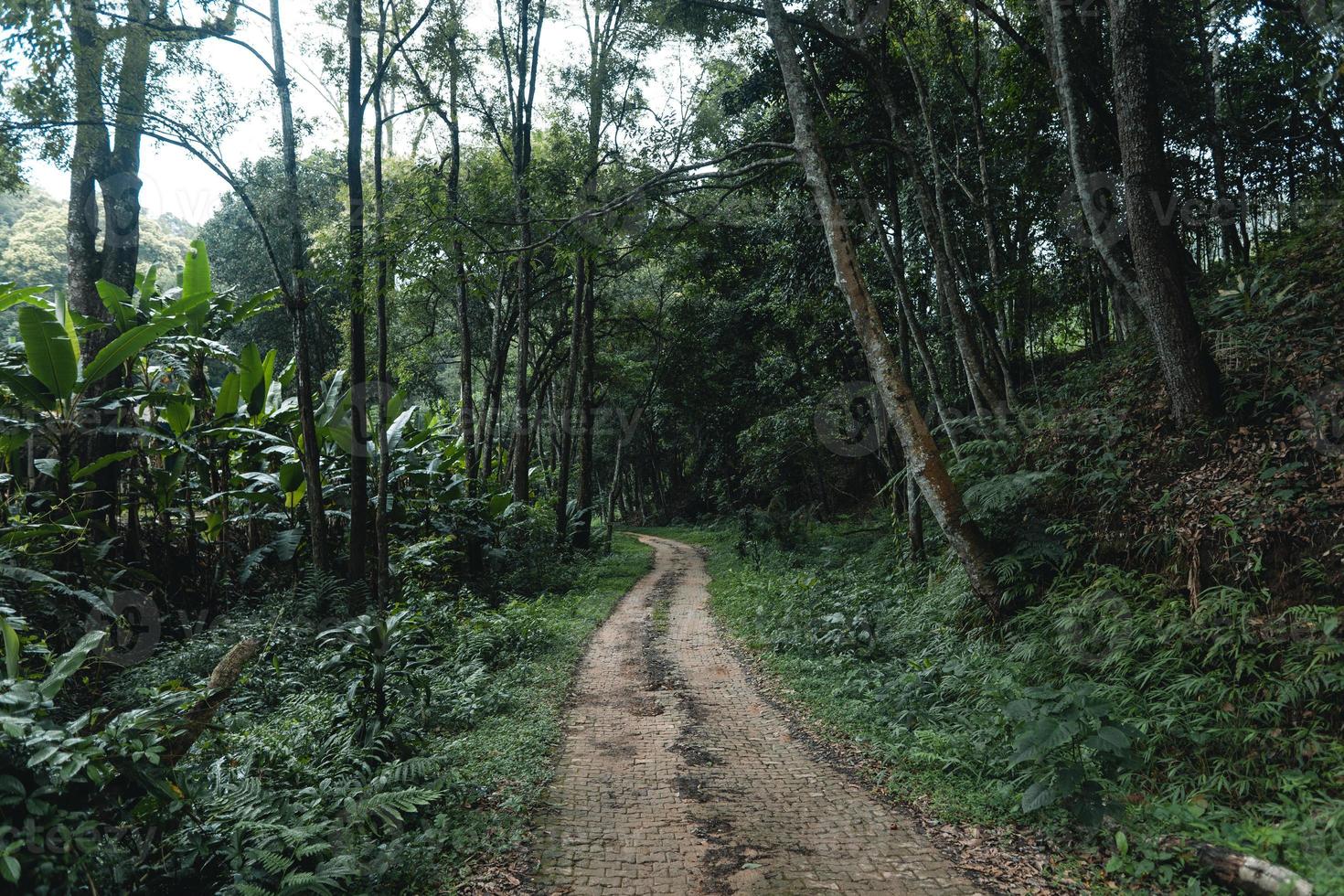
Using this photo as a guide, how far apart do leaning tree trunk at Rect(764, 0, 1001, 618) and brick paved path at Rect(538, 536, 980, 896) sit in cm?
255

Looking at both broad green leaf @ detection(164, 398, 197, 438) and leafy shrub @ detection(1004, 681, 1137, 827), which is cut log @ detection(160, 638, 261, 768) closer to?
leafy shrub @ detection(1004, 681, 1137, 827)

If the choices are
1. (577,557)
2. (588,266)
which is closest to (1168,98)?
(588,266)

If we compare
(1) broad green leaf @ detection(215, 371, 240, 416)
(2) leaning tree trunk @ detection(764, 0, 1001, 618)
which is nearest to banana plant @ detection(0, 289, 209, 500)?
(1) broad green leaf @ detection(215, 371, 240, 416)

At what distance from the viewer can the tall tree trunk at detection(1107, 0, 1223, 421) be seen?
21.2 feet

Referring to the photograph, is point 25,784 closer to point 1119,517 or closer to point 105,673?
point 105,673

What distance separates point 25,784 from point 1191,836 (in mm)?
5519

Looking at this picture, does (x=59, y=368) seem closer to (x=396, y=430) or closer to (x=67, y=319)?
(x=67, y=319)

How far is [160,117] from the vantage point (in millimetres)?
8211

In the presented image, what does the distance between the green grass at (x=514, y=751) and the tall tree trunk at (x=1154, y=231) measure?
262 inches

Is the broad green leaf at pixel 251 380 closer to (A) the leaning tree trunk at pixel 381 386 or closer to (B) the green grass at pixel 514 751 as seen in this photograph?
(A) the leaning tree trunk at pixel 381 386

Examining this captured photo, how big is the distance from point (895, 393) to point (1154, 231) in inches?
107

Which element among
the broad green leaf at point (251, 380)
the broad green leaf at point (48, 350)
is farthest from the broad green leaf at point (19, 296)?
the broad green leaf at point (251, 380)

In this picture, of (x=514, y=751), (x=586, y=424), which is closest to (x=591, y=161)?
(x=586, y=424)

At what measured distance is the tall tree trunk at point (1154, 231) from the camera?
6.48 metres
